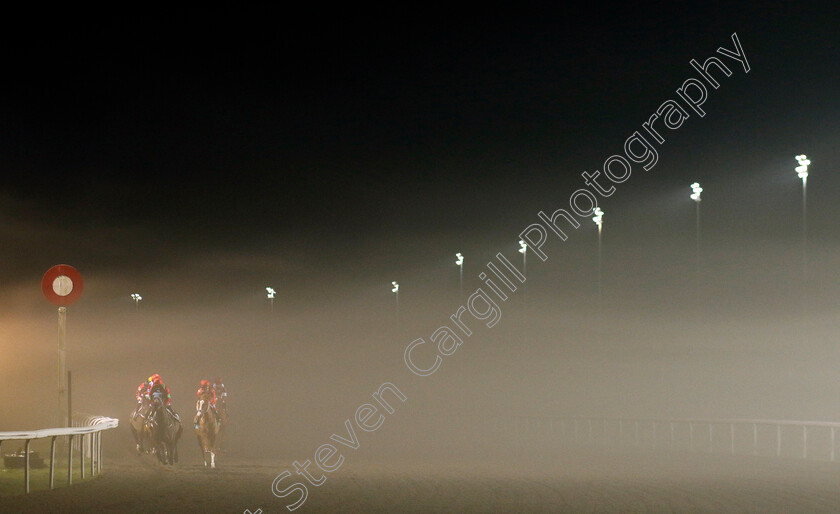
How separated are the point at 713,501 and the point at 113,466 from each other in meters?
9.00

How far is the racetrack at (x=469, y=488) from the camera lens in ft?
33.5

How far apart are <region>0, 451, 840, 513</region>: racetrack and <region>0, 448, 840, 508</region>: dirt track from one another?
1cm

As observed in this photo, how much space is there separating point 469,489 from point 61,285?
5.20 metres

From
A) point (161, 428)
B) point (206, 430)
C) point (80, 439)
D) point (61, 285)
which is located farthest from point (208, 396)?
point (61, 285)

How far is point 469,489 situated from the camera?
12438mm

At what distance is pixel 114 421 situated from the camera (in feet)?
48.5

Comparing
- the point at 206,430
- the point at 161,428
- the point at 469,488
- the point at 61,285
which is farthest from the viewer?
the point at 206,430

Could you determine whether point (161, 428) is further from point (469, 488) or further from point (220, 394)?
point (469, 488)

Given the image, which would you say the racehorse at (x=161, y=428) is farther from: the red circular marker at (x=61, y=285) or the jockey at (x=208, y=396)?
the red circular marker at (x=61, y=285)

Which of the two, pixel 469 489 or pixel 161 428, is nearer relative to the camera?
pixel 469 489

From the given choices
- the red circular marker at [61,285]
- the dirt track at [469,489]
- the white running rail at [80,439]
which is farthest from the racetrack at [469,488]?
the red circular marker at [61,285]

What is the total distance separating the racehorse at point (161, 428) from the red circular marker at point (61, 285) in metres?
5.18

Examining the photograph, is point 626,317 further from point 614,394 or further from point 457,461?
point 457,461

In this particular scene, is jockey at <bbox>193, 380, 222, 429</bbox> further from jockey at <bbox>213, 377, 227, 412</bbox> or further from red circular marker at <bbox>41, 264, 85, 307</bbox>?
red circular marker at <bbox>41, 264, 85, 307</bbox>
